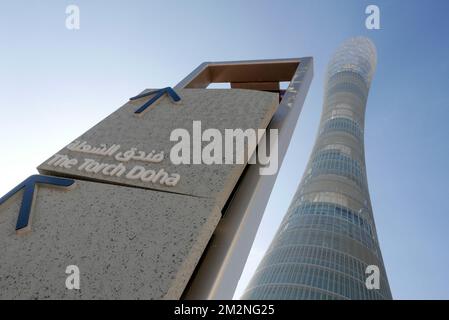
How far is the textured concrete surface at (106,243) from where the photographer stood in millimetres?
1238

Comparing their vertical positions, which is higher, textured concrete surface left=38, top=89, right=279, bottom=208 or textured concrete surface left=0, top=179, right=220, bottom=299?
textured concrete surface left=38, top=89, right=279, bottom=208

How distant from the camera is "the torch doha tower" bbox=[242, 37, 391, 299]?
19516 millimetres

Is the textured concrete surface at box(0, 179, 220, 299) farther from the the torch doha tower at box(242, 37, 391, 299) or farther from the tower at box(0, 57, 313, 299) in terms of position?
the the torch doha tower at box(242, 37, 391, 299)

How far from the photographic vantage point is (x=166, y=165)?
1904mm

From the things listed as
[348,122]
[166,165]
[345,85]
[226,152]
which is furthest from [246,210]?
[345,85]

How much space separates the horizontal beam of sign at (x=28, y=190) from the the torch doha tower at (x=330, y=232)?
59.0ft

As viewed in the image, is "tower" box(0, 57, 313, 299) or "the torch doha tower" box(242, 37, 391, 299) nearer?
"tower" box(0, 57, 313, 299)

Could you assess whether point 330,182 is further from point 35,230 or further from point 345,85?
point 35,230

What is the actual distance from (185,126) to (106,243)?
102 cm

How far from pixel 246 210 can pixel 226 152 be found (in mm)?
364

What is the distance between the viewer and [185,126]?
2.25 metres

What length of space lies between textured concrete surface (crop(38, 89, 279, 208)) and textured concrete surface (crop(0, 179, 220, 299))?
0.13 m

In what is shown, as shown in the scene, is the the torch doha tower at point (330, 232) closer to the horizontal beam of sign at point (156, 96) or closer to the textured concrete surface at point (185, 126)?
the horizontal beam of sign at point (156, 96)

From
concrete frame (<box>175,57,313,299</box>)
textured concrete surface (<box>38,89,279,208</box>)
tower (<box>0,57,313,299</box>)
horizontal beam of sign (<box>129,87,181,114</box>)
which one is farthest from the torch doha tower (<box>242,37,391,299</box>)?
tower (<box>0,57,313,299</box>)
